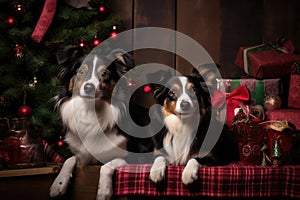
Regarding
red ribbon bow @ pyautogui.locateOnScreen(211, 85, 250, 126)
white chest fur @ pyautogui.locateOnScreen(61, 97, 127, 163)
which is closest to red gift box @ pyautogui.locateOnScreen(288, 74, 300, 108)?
red ribbon bow @ pyautogui.locateOnScreen(211, 85, 250, 126)

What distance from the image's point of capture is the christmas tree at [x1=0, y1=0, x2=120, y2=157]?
2443mm

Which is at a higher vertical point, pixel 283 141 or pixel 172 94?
pixel 172 94

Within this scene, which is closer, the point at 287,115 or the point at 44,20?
the point at 287,115

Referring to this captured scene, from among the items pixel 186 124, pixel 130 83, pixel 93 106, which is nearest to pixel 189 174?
pixel 186 124

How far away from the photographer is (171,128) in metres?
2.08

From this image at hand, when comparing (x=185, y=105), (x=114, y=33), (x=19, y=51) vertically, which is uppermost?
(x=114, y=33)

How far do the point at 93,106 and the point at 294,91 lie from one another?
47.7 inches

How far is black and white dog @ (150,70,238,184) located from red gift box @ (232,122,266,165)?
11cm

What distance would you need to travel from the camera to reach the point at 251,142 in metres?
2.12

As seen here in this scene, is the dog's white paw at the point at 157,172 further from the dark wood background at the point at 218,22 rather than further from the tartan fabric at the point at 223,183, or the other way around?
the dark wood background at the point at 218,22

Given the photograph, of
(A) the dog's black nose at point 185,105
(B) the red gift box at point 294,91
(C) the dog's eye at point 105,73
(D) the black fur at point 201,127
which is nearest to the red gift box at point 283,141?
(D) the black fur at point 201,127

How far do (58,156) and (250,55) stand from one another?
1376 mm

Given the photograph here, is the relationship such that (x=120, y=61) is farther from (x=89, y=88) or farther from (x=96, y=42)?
(x=96, y=42)

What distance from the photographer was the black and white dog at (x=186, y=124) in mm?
2045
